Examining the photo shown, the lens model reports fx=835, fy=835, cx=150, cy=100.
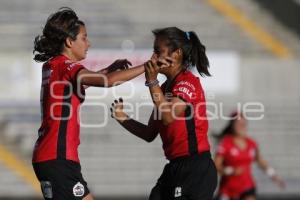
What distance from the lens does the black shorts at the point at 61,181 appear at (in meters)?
5.84

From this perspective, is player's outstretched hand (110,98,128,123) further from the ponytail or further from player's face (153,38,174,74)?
the ponytail

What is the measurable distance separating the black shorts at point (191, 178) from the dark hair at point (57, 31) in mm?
1189

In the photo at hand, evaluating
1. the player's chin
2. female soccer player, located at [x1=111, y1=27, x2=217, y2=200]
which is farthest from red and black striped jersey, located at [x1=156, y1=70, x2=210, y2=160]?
the player's chin

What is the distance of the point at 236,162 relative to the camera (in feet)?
35.5

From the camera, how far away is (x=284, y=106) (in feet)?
50.0

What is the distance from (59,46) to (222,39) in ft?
33.7

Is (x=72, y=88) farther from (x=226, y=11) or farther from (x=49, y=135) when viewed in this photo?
(x=226, y=11)

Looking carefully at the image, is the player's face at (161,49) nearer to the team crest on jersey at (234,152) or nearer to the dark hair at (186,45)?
the dark hair at (186,45)

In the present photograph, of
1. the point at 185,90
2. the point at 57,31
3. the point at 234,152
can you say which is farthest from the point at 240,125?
the point at 57,31

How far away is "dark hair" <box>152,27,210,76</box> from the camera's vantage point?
20.0 ft

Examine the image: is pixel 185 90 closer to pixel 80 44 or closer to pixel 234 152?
pixel 80 44

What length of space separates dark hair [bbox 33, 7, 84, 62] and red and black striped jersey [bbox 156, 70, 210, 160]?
0.84 m

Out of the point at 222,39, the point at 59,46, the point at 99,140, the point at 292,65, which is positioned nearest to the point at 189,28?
the point at 222,39

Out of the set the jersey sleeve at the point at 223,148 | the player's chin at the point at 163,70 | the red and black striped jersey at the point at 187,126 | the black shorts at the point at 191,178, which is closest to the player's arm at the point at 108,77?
the player's chin at the point at 163,70
